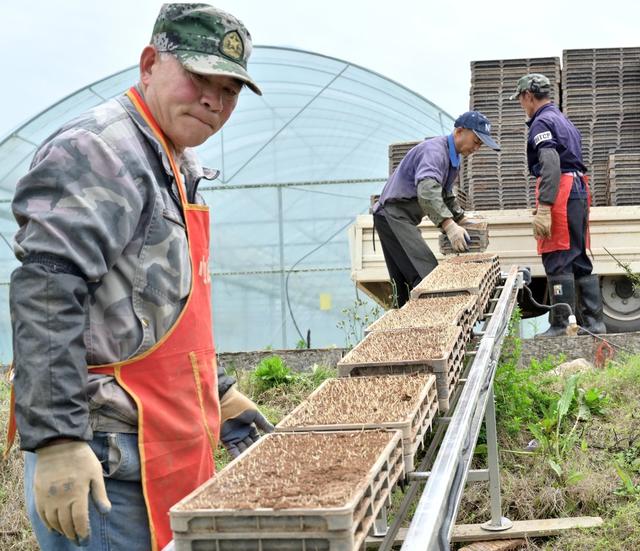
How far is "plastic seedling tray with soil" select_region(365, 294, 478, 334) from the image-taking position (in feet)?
13.7

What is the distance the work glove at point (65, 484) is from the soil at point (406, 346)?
62.4 inches

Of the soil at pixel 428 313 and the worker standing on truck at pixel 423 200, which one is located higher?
the worker standing on truck at pixel 423 200

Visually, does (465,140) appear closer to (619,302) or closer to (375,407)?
(619,302)

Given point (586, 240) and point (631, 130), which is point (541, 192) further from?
point (631, 130)

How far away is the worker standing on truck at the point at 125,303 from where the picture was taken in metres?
1.97

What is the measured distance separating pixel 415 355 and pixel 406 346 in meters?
0.22

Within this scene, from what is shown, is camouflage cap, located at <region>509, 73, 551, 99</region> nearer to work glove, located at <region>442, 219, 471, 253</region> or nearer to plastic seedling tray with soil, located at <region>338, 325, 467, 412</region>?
work glove, located at <region>442, 219, 471, 253</region>

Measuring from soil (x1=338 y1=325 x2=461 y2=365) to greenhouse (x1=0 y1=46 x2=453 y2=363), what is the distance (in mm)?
8712

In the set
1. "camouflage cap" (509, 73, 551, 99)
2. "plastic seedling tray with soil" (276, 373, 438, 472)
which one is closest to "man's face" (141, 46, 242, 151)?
"plastic seedling tray with soil" (276, 373, 438, 472)

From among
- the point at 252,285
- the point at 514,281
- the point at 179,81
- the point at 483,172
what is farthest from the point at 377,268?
the point at 179,81

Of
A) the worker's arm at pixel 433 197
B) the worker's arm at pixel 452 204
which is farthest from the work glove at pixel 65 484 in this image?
the worker's arm at pixel 452 204

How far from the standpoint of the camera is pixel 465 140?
7.19 m

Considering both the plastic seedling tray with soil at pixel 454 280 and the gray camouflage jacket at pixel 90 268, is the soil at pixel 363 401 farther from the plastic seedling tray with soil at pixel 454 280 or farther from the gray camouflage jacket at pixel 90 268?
the plastic seedling tray with soil at pixel 454 280

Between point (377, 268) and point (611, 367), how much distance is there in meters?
2.88
